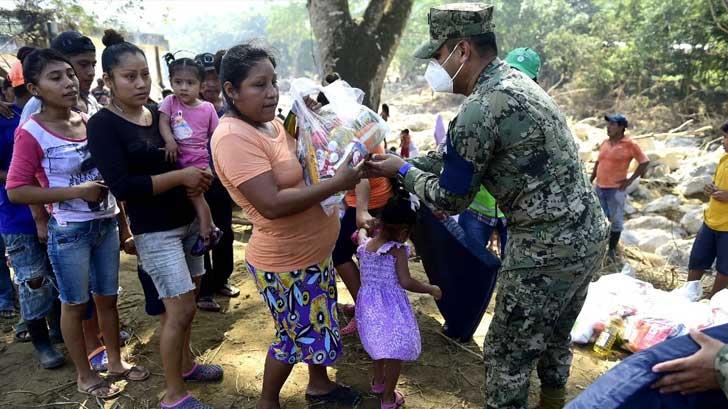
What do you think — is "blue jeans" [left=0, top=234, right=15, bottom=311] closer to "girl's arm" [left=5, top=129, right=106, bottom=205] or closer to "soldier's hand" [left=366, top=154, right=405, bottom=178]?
"girl's arm" [left=5, top=129, right=106, bottom=205]

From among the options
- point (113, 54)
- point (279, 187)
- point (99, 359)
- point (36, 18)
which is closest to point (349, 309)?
point (99, 359)

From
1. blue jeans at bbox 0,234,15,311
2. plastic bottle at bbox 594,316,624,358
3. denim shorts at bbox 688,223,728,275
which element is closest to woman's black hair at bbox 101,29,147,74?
blue jeans at bbox 0,234,15,311

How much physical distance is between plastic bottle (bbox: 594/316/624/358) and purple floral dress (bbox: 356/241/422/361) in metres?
1.69

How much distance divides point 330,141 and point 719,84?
1498 centimetres

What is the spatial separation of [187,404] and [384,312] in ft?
3.82

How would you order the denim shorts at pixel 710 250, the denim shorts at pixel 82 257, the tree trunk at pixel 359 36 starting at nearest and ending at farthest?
the denim shorts at pixel 82 257
the denim shorts at pixel 710 250
the tree trunk at pixel 359 36

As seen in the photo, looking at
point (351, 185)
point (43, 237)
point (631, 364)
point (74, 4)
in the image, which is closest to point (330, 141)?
point (351, 185)

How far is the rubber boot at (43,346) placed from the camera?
127 inches

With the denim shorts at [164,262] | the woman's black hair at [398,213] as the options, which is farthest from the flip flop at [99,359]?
the woman's black hair at [398,213]

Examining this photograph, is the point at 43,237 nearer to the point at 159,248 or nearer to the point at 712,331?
the point at 159,248

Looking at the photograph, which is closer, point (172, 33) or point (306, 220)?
point (306, 220)

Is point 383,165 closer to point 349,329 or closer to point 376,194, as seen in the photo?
point 376,194

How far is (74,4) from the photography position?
12.1 metres

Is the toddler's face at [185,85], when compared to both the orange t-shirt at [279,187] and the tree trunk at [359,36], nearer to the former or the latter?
the orange t-shirt at [279,187]
